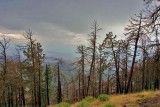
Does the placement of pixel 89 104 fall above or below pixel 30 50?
below

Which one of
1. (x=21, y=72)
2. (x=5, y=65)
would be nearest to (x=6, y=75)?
(x=5, y=65)

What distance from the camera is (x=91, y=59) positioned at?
48.4 meters

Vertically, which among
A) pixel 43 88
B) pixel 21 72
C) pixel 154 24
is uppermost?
pixel 154 24

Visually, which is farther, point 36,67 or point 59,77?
point 59,77

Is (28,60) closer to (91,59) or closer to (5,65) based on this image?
(5,65)

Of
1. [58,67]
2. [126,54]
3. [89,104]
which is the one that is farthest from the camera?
[58,67]

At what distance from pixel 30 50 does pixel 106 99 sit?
3173 centimetres

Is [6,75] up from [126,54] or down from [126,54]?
down

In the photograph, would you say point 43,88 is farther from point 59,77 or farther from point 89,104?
point 89,104

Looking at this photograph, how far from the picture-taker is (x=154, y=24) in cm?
1688

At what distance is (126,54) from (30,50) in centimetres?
1759

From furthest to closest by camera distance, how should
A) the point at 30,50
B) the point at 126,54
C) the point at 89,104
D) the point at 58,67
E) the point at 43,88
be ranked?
1. the point at 43,88
2. the point at 58,67
3. the point at 126,54
4. the point at 30,50
5. the point at 89,104

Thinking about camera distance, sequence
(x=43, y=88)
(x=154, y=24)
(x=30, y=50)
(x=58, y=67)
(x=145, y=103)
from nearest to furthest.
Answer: (x=145, y=103), (x=154, y=24), (x=30, y=50), (x=58, y=67), (x=43, y=88)

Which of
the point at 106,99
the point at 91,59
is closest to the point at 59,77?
the point at 91,59
